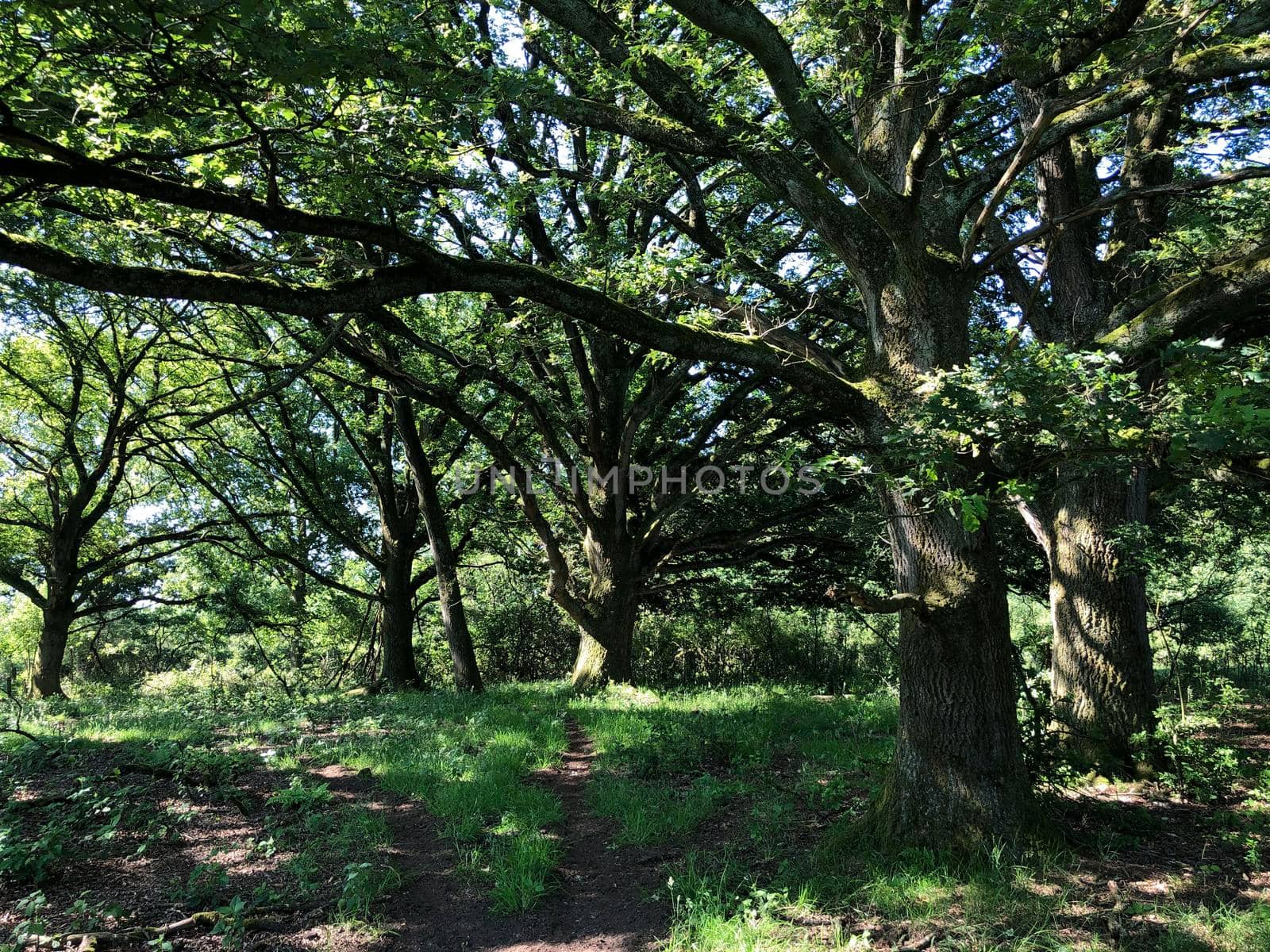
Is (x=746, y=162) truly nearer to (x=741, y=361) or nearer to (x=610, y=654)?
(x=741, y=361)

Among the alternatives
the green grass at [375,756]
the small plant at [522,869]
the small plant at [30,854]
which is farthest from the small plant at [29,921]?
the small plant at [522,869]

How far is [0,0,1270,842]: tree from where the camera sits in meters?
3.75

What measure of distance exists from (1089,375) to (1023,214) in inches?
334

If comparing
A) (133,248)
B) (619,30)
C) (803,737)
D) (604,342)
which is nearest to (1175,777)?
(803,737)

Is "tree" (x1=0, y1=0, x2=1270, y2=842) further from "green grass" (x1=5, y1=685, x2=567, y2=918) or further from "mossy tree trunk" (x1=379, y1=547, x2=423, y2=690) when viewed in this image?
"mossy tree trunk" (x1=379, y1=547, x2=423, y2=690)

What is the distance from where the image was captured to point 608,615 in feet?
41.1

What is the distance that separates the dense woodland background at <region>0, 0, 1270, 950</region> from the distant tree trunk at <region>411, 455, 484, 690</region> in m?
0.08

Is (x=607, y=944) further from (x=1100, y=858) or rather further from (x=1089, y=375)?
(x=1089, y=375)

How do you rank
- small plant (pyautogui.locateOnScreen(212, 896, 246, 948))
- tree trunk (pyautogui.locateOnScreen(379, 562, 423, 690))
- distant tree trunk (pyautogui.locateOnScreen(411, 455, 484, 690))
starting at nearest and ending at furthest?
small plant (pyautogui.locateOnScreen(212, 896, 246, 948)) < distant tree trunk (pyautogui.locateOnScreen(411, 455, 484, 690)) < tree trunk (pyautogui.locateOnScreen(379, 562, 423, 690))

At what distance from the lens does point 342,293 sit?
4.06m

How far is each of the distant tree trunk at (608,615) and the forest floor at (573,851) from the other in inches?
183

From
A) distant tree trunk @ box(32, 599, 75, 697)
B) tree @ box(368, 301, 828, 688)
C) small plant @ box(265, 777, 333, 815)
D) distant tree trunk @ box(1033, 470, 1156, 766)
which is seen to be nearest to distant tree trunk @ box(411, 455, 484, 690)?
tree @ box(368, 301, 828, 688)

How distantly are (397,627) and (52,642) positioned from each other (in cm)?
719

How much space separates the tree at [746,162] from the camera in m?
3.75
